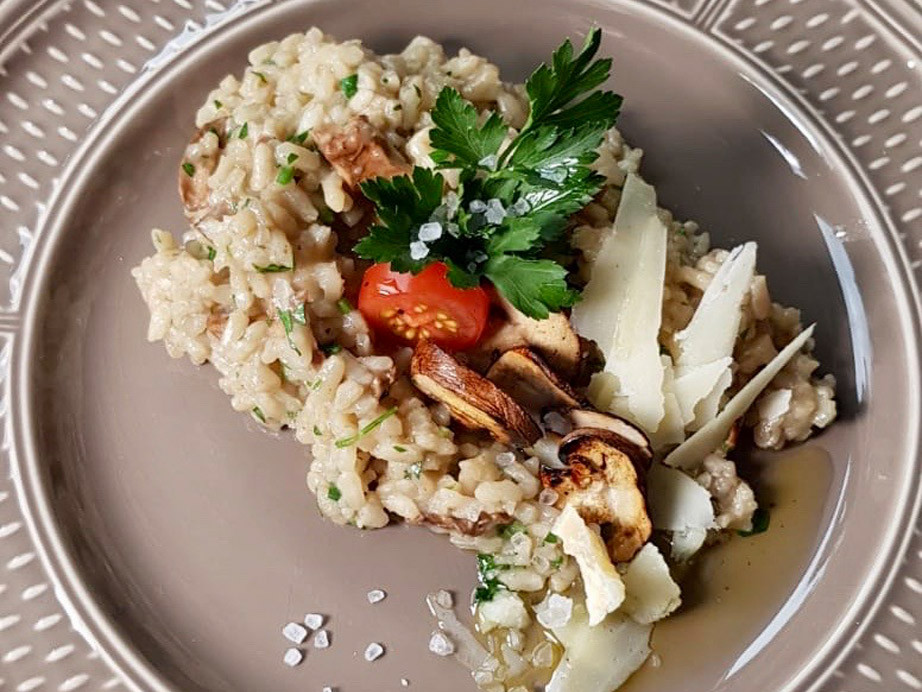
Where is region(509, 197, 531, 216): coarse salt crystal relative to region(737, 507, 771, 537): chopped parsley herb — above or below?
above

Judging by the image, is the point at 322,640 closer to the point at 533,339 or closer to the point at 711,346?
the point at 533,339

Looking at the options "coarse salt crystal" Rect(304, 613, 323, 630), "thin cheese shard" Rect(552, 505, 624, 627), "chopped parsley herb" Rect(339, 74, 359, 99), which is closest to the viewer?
"thin cheese shard" Rect(552, 505, 624, 627)

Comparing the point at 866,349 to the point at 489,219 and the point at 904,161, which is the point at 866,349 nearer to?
the point at 904,161

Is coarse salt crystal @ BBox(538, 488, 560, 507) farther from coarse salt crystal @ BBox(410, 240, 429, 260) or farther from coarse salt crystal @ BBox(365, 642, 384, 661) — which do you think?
coarse salt crystal @ BBox(410, 240, 429, 260)

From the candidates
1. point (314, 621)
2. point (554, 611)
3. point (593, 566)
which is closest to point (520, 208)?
point (593, 566)

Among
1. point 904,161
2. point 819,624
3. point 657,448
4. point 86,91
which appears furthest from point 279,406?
point 904,161

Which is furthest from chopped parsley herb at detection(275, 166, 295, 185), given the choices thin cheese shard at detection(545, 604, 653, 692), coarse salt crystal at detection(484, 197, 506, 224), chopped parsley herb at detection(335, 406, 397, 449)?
thin cheese shard at detection(545, 604, 653, 692)

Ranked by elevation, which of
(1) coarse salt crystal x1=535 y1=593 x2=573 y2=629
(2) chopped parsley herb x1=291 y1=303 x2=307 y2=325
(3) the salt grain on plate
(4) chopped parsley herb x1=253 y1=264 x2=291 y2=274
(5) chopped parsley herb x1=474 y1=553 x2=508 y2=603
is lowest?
(3) the salt grain on plate

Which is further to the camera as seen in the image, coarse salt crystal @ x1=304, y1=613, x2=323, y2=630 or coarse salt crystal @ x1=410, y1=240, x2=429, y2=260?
coarse salt crystal @ x1=304, y1=613, x2=323, y2=630
